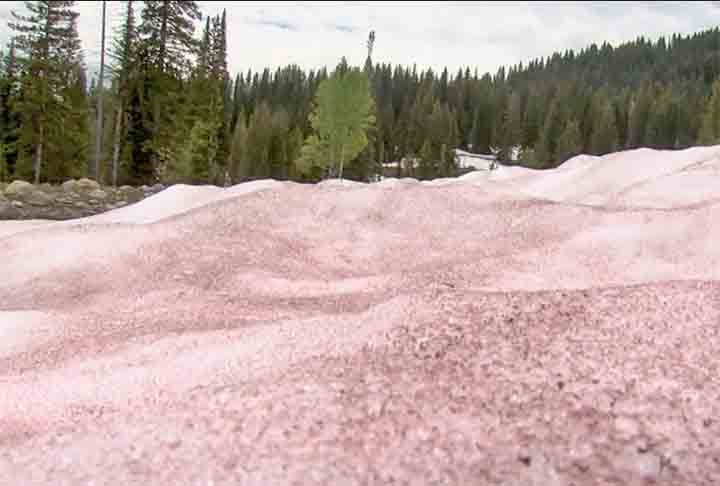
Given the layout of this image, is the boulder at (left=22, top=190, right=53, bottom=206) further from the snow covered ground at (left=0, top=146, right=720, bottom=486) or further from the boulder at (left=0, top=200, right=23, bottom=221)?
the snow covered ground at (left=0, top=146, right=720, bottom=486)

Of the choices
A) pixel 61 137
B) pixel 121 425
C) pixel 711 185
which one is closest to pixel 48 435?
pixel 121 425

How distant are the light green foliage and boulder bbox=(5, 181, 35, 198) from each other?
2345 cm

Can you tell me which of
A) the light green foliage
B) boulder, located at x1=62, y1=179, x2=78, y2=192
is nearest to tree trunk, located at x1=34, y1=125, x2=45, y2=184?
boulder, located at x1=62, y1=179, x2=78, y2=192

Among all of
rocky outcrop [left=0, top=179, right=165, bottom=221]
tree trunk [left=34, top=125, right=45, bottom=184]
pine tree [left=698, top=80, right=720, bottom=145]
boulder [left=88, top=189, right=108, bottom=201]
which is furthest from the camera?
pine tree [left=698, top=80, right=720, bottom=145]

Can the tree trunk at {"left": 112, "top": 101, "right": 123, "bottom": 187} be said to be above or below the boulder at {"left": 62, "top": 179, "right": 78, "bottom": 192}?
above

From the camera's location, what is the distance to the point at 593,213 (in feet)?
50.5

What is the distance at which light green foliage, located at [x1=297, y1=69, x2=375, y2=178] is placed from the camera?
4388 cm

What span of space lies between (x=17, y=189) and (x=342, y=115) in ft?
81.4

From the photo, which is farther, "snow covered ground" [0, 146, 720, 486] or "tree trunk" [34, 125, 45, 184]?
"tree trunk" [34, 125, 45, 184]

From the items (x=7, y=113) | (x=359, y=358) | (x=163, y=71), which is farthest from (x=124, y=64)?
(x=359, y=358)

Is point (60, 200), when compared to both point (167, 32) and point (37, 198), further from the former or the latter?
point (167, 32)

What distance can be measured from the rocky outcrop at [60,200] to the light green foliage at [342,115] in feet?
66.5

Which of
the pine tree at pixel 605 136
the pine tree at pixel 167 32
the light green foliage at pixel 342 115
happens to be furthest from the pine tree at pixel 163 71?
the pine tree at pixel 605 136

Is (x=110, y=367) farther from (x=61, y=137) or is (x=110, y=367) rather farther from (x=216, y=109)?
(x=216, y=109)
